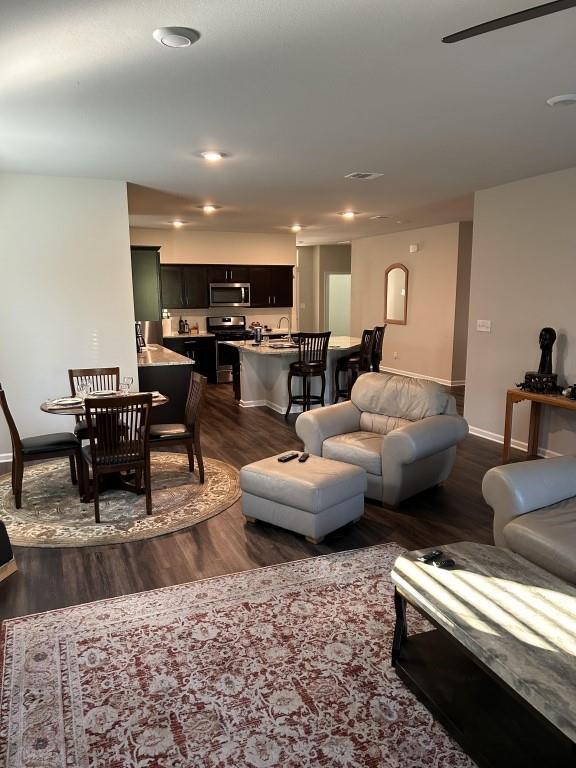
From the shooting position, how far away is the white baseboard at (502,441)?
5207 millimetres

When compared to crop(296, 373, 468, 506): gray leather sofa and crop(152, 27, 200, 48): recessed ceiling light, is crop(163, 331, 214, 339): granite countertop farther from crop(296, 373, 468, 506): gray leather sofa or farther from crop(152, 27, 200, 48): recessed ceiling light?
crop(152, 27, 200, 48): recessed ceiling light

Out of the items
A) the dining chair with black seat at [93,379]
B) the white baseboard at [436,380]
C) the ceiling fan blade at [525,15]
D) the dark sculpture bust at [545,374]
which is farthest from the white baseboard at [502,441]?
the ceiling fan blade at [525,15]

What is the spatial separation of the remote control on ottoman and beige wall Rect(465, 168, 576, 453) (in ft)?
15.3

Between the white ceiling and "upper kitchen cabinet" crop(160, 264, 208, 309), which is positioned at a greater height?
the white ceiling

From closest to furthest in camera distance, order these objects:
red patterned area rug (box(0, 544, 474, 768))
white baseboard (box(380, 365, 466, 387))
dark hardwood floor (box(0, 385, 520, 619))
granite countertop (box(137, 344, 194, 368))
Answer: red patterned area rug (box(0, 544, 474, 768)), dark hardwood floor (box(0, 385, 520, 619)), granite countertop (box(137, 344, 194, 368)), white baseboard (box(380, 365, 466, 387))

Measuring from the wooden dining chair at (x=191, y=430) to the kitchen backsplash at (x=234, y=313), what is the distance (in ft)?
17.4

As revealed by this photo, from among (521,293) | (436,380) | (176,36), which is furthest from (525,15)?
(436,380)

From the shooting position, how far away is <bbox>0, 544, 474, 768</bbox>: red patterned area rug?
6.25 ft

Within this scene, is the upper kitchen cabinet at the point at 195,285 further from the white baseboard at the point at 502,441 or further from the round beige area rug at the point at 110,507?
the white baseboard at the point at 502,441

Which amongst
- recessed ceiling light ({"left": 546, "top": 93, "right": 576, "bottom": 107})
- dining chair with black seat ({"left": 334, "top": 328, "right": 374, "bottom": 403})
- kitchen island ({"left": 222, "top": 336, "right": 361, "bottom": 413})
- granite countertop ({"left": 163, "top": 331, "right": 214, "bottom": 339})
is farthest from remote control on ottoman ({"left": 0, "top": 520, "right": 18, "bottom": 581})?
granite countertop ({"left": 163, "top": 331, "right": 214, "bottom": 339})

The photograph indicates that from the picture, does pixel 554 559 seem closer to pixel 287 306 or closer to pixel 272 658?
pixel 272 658

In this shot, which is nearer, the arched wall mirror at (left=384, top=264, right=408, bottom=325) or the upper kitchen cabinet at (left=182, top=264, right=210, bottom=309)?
the upper kitchen cabinet at (left=182, top=264, right=210, bottom=309)

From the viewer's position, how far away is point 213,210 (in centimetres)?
704

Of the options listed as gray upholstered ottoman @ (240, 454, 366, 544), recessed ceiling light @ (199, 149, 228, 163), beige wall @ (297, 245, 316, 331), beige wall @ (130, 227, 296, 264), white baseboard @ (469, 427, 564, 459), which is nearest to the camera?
gray upholstered ottoman @ (240, 454, 366, 544)
